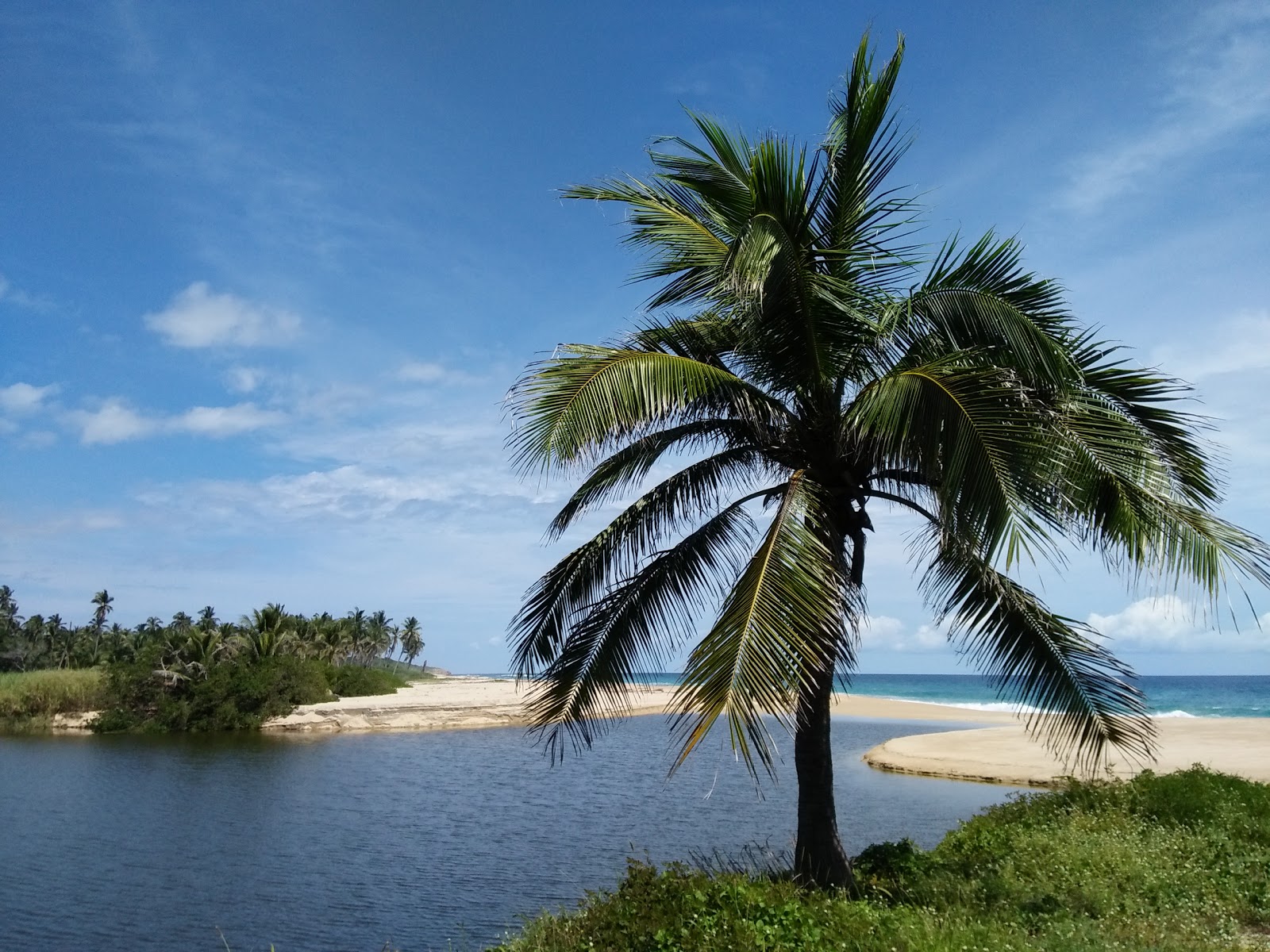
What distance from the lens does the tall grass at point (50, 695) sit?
4956 cm

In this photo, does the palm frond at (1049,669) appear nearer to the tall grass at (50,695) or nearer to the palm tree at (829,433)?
the palm tree at (829,433)

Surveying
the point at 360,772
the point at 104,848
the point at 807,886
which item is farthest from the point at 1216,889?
the point at 360,772

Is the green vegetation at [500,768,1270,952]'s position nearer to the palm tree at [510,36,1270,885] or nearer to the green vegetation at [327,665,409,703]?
the palm tree at [510,36,1270,885]

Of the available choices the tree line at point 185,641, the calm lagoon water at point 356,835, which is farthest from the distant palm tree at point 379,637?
the calm lagoon water at point 356,835

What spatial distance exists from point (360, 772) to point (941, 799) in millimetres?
20921

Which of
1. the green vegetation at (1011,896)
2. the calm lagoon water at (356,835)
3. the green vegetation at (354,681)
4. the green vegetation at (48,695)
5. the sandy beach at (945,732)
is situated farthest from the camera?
the green vegetation at (354,681)

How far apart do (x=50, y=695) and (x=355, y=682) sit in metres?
21.9

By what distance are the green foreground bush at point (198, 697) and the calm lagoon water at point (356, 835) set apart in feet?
36.0

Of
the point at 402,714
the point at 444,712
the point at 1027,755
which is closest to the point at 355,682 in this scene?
the point at 444,712

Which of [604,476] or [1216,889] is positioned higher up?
[604,476]

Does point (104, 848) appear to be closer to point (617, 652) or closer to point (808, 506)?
point (617, 652)

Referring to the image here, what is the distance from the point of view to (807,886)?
8.31m

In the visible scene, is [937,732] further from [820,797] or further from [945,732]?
[820,797]

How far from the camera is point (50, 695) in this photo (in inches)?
1971
